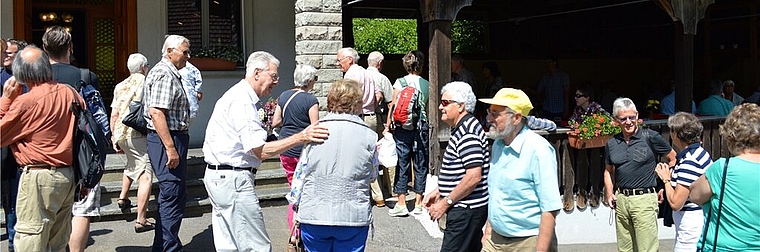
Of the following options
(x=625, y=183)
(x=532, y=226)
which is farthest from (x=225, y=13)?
(x=532, y=226)

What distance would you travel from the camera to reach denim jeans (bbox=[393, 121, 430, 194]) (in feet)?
25.0

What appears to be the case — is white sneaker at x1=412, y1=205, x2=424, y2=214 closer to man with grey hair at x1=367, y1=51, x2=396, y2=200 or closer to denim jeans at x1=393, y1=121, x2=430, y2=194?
denim jeans at x1=393, y1=121, x2=430, y2=194

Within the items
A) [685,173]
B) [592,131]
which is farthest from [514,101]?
[592,131]

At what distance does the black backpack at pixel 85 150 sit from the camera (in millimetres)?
4898

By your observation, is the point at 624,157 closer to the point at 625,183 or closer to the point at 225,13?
the point at 625,183

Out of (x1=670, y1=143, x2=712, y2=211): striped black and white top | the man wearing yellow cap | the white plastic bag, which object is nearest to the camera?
the man wearing yellow cap

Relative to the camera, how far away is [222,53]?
9.52 metres

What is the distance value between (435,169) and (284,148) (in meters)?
3.24

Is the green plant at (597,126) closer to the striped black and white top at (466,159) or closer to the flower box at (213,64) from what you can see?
the striped black and white top at (466,159)

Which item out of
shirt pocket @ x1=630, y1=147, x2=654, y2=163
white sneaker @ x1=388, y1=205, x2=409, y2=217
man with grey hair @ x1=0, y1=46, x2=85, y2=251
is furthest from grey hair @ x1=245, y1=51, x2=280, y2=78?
white sneaker @ x1=388, y1=205, x2=409, y2=217

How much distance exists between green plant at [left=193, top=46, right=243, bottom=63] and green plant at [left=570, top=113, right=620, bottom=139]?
440 cm

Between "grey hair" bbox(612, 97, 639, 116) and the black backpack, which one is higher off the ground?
"grey hair" bbox(612, 97, 639, 116)

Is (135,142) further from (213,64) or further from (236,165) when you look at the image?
(213,64)

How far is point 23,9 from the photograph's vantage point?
9070 mm
